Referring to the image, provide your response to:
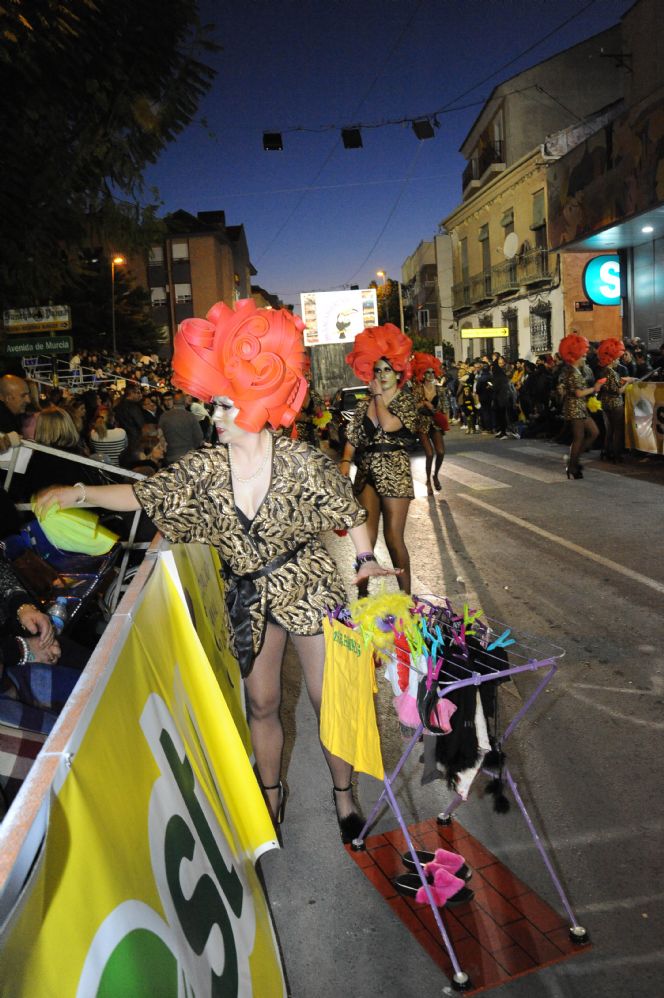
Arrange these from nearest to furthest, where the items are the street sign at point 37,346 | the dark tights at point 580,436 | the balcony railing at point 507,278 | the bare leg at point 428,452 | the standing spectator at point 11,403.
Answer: the standing spectator at point 11,403
the bare leg at point 428,452
the dark tights at point 580,436
the street sign at point 37,346
the balcony railing at point 507,278

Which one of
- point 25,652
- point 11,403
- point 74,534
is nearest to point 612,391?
point 11,403

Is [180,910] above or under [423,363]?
under

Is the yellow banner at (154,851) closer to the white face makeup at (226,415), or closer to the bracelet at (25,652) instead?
the white face makeup at (226,415)

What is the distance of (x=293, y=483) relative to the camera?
3182mm

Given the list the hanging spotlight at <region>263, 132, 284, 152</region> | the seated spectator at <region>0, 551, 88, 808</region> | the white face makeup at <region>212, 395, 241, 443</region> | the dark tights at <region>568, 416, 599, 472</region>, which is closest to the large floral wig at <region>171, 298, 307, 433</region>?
the white face makeup at <region>212, 395, 241, 443</region>

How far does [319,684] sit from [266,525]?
0.76 meters

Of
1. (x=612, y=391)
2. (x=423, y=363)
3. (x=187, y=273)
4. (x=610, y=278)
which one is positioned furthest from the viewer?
(x=187, y=273)

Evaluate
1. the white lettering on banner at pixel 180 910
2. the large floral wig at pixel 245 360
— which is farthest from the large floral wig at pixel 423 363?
the white lettering on banner at pixel 180 910

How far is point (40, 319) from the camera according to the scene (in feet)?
52.0

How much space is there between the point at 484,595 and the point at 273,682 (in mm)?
3806

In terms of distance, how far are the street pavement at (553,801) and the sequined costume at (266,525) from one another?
0.97 m

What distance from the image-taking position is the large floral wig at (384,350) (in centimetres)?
621

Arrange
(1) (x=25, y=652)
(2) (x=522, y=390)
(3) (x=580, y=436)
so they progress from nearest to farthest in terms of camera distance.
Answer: (1) (x=25, y=652), (3) (x=580, y=436), (2) (x=522, y=390)

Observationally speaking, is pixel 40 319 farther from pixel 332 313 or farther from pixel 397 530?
pixel 332 313
